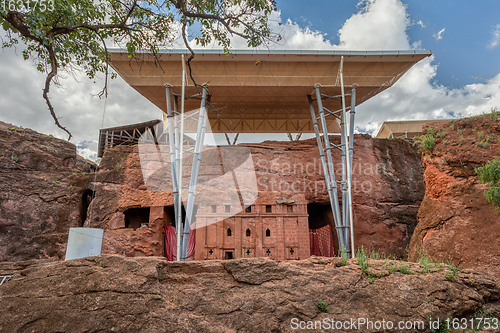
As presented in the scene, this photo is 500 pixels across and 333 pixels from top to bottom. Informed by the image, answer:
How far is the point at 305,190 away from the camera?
60.8ft

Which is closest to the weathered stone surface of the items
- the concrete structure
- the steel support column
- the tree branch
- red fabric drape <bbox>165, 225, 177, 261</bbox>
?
the tree branch

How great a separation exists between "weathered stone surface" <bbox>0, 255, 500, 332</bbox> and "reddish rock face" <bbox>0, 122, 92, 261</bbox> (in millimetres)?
10925

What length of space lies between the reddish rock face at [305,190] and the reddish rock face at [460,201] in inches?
240

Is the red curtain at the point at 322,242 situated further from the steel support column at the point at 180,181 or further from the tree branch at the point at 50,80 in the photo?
the tree branch at the point at 50,80

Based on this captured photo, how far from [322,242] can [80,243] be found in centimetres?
1295

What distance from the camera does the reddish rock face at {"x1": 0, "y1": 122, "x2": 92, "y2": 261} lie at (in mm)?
15008

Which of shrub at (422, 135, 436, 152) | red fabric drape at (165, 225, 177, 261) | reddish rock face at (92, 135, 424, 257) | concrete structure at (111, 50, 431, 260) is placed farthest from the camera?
reddish rock face at (92, 135, 424, 257)

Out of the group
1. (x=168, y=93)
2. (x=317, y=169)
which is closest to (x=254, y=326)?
(x=168, y=93)

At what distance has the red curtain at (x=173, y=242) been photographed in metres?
16.5

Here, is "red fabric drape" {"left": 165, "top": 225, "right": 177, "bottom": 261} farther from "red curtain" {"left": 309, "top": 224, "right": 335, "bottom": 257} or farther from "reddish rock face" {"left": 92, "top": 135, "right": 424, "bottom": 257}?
"red curtain" {"left": 309, "top": 224, "right": 335, "bottom": 257}

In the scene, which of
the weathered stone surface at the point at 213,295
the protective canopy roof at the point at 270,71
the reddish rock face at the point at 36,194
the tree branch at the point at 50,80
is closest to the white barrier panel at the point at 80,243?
the weathered stone surface at the point at 213,295

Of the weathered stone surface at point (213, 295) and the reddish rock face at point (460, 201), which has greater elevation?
the reddish rock face at point (460, 201)

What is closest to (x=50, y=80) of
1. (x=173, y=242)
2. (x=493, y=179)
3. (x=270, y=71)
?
(x=493, y=179)

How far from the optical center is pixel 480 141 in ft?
36.4
